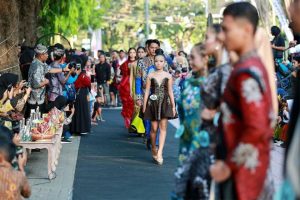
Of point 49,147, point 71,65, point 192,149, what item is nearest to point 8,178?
point 192,149

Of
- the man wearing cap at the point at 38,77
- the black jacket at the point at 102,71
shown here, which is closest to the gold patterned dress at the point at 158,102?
the man wearing cap at the point at 38,77

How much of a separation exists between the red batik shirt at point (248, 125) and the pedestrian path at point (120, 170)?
5741 millimetres

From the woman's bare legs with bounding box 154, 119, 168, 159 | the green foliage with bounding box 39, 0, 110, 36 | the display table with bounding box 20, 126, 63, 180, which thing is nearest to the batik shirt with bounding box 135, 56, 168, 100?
the woman's bare legs with bounding box 154, 119, 168, 159

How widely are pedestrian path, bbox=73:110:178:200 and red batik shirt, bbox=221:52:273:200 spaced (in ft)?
18.8

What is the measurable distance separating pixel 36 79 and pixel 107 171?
265 cm

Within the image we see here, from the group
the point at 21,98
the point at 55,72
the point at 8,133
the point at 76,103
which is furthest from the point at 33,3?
the point at 8,133

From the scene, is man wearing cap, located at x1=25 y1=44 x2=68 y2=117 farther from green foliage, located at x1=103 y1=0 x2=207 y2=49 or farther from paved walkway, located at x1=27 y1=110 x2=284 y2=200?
A: green foliage, located at x1=103 y1=0 x2=207 y2=49

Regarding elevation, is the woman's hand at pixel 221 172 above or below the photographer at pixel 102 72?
above

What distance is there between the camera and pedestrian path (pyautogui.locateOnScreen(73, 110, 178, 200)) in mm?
12067

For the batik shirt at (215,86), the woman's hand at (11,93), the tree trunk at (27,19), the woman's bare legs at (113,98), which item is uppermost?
the tree trunk at (27,19)

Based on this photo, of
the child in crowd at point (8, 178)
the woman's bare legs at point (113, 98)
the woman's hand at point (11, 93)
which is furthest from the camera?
the woman's bare legs at point (113, 98)

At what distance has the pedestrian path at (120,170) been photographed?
12.1m

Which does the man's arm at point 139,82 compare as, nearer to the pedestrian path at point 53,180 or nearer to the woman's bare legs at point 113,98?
the pedestrian path at point 53,180

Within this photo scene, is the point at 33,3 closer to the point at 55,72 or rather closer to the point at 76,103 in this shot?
the point at 76,103
